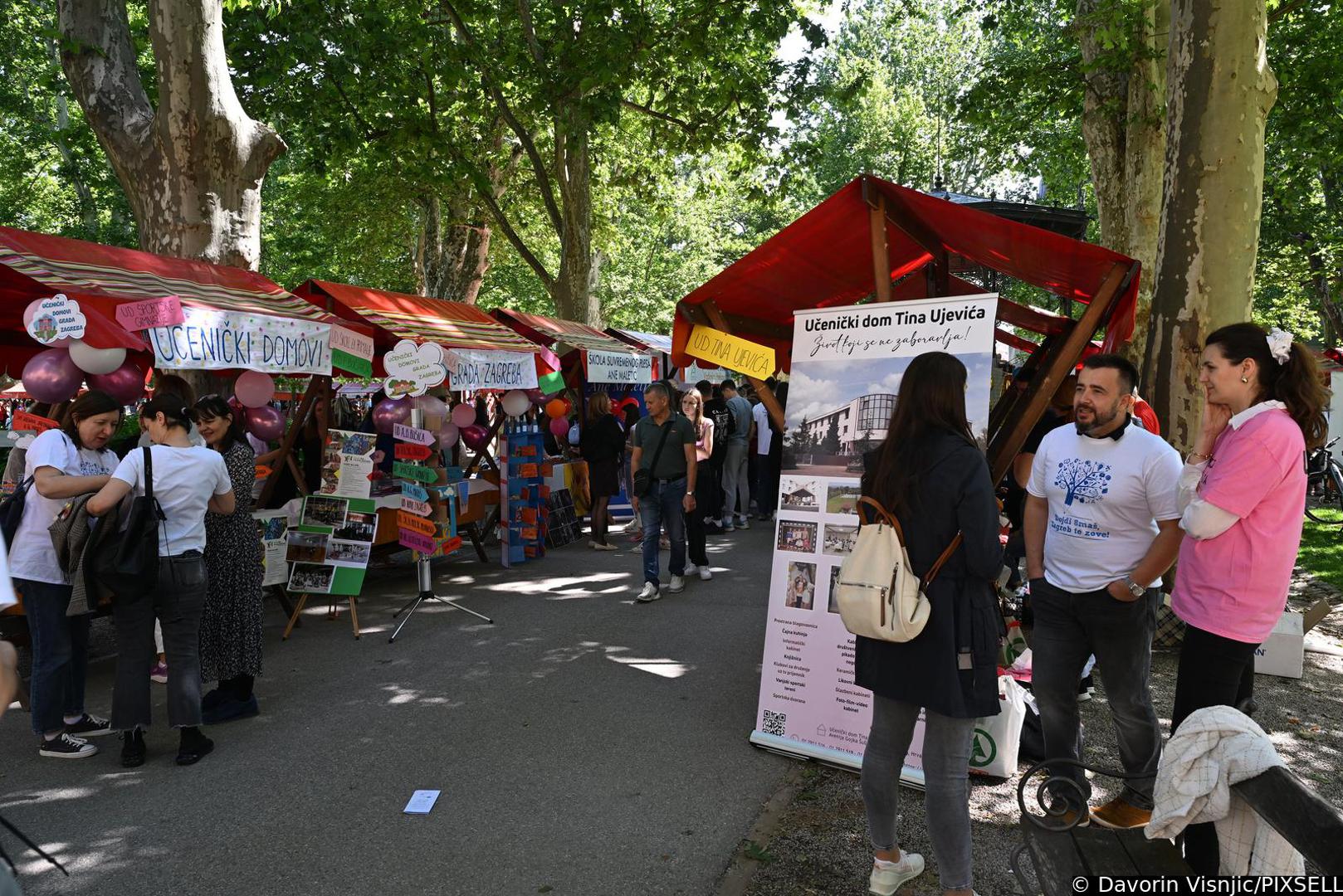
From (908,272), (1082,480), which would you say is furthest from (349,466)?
(1082,480)

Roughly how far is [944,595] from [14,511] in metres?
4.63

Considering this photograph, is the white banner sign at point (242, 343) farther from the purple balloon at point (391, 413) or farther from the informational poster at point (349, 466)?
the purple balloon at point (391, 413)

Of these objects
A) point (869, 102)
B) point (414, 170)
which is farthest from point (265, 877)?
point (869, 102)

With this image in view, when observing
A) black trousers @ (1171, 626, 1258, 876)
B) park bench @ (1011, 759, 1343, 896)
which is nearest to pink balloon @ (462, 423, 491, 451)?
park bench @ (1011, 759, 1343, 896)

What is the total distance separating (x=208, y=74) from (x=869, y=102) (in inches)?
1320

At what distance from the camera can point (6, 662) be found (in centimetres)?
171

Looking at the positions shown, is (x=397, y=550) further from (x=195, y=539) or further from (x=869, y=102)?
(x=869, y=102)

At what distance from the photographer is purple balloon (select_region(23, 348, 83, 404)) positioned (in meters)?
5.09

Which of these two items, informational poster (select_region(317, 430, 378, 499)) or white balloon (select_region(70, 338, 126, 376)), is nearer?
white balloon (select_region(70, 338, 126, 376))

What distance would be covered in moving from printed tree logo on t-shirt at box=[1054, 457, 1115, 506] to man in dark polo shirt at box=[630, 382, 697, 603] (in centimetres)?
456

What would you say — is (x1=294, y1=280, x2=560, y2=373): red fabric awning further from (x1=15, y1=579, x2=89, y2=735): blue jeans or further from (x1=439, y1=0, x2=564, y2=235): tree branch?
(x1=439, y1=0, x2=564, y2=235): tree branch

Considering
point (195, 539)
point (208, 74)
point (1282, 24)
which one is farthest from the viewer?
point (1282, 24)

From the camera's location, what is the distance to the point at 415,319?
871 cm

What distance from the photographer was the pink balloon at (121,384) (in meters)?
5.79
